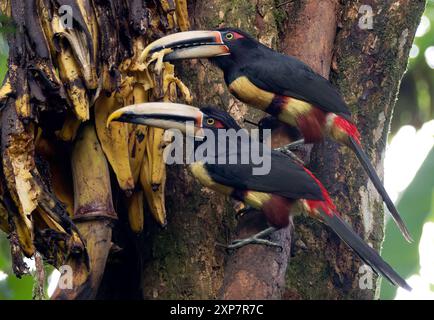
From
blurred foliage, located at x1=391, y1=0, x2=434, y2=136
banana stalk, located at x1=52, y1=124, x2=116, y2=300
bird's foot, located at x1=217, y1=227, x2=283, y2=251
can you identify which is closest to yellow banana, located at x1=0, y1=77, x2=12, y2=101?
banana stalk, located at x1=52, y1=124, x2=116, y2=300

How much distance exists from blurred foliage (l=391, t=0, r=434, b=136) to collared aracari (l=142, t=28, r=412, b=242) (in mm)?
2315

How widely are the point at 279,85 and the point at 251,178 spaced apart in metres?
0.72

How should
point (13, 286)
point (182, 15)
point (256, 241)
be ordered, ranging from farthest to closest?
1. point (13, 286)
2. point (182, 15)
3. point (256, 241)

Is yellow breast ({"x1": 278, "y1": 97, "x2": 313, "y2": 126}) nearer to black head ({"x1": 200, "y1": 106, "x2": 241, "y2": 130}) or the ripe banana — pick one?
black head ({"x1": 200, "y1": 106, "x2": 241, "y2": 130})

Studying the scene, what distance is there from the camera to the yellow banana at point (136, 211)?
4.66 m

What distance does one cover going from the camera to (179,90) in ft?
16.4

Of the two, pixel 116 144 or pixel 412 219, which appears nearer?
pixel 116 144

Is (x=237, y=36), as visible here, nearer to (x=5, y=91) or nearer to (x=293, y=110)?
(x=293, y=110)

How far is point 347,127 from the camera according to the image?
495cm

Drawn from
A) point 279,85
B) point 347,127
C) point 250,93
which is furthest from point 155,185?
point 347,127

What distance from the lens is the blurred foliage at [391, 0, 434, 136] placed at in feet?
23.7
